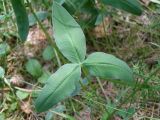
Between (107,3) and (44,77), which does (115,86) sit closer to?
(44,77)

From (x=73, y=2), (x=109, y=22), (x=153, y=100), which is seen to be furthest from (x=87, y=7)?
(x=153, y=100)

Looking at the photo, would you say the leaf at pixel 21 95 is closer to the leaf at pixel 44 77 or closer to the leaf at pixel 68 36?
the leaf at pixel 44 77

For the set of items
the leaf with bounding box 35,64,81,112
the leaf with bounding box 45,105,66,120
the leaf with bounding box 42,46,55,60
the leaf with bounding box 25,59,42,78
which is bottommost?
the leaf with bounding box 45,105,66,120

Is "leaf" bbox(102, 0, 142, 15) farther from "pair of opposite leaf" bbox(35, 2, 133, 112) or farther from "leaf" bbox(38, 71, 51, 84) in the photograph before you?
"leaf" bbox(38, 71, 51, 84)

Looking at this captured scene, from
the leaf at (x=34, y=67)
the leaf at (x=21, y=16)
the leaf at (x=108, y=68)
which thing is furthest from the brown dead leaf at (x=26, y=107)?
the leaf at (x=108, y=68)

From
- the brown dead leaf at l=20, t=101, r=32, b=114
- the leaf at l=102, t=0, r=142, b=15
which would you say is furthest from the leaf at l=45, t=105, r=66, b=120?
the leaf at l=102, t=0, r=142, b=15

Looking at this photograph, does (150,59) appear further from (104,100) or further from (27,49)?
(27,49)
